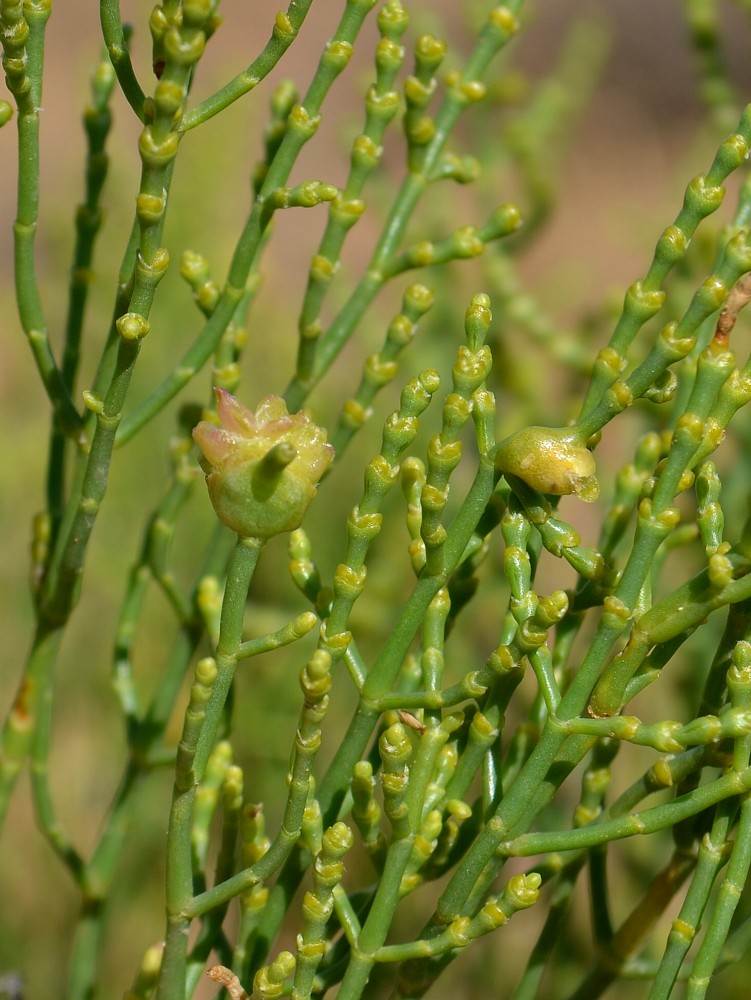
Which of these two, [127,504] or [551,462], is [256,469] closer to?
[551,462]

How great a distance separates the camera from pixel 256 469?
0.63 m

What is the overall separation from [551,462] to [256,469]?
18 cm

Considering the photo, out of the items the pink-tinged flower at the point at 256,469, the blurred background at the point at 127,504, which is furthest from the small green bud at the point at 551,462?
the blurred background at the point at 127,504

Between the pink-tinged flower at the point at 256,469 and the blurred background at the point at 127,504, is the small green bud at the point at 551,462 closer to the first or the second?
the pink-tinged flower at the point at 256,469

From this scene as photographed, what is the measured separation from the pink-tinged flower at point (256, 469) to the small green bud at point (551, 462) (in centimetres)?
13

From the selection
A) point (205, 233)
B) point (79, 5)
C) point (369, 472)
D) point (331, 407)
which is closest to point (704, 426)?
point (369, 472)

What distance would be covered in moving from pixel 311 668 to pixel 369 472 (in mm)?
124

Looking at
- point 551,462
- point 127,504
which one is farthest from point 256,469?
point 127,504

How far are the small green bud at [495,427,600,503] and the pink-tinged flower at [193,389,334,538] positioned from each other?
127mm

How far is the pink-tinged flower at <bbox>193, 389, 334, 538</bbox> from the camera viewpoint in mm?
637

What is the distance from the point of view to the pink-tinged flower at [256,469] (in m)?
0.64

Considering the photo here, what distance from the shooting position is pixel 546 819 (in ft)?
5.01

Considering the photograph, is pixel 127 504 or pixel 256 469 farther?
pixel 127 504

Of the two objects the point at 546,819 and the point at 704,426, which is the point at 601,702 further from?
the point at 546,819
